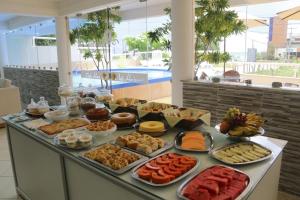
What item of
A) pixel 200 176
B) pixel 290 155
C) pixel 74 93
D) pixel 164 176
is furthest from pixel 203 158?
pixel 74 93

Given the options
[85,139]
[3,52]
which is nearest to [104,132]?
[85,139]

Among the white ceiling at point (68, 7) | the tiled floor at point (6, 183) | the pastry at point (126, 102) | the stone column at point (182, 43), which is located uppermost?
the white ceiling at point (68, 7)

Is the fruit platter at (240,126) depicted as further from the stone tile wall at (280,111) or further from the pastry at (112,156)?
the stone tile wall at (280,111)

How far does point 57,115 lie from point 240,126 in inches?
64.4

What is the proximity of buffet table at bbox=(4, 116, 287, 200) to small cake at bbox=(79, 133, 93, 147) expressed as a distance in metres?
0.07

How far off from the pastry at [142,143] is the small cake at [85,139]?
19 centimetres

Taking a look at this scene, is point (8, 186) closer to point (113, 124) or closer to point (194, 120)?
point (113, 124)

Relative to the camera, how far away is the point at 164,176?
3.97 feet

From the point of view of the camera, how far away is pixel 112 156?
1.47 meters

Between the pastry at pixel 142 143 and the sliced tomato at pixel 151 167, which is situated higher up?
the pastry at pixel 142 143

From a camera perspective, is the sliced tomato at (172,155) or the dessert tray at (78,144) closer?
the sliced tomato at (172,155)

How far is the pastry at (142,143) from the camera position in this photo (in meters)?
1.53

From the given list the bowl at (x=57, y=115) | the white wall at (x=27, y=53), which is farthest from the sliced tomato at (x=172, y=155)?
the white wall at (x=27, y=53)

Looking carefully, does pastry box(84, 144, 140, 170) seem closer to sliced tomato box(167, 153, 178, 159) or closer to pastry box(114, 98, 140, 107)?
sliced tomato box(167, 153, 178, 159)
